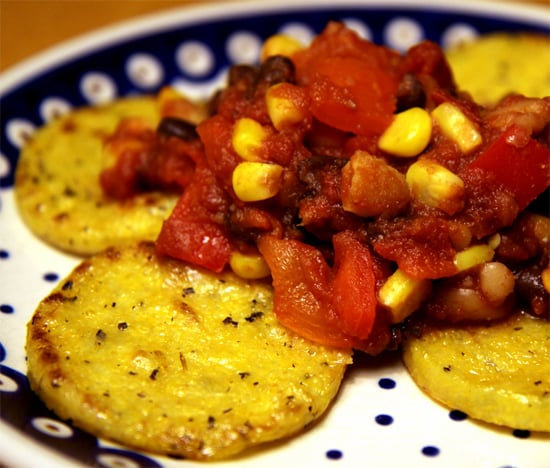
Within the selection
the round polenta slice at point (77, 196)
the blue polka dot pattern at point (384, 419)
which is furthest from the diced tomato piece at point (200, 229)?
the blue polka dot pattern at point (384, 419)

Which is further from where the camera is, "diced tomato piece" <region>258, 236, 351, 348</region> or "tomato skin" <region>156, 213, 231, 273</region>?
"tomato skin" <region>156, 213, 231, 273</region>

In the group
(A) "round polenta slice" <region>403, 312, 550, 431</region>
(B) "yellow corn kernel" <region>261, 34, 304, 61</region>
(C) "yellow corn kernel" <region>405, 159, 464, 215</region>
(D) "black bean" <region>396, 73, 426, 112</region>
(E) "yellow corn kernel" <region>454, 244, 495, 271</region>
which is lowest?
(A) "round polenta slice" <region>403, 312, 550, 431</region>

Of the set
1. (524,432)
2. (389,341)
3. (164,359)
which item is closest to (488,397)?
(524,432)

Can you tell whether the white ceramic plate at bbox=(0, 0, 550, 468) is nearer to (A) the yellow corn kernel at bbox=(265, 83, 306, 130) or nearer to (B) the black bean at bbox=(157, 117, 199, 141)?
(B) the black bean at bbox=(157, 117, 199, 141)

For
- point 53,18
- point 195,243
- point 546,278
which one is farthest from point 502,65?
point 53,18

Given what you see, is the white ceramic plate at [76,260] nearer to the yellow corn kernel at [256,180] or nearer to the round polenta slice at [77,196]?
the round polenta slice at [77,196]

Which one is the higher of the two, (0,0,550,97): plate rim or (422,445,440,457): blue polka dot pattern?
(0,0,550,97): plate rim

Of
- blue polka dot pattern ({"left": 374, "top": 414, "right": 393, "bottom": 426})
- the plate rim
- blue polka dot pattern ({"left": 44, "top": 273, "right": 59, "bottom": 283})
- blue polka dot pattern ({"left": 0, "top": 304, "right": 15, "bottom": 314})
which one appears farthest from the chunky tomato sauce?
the plate rim
